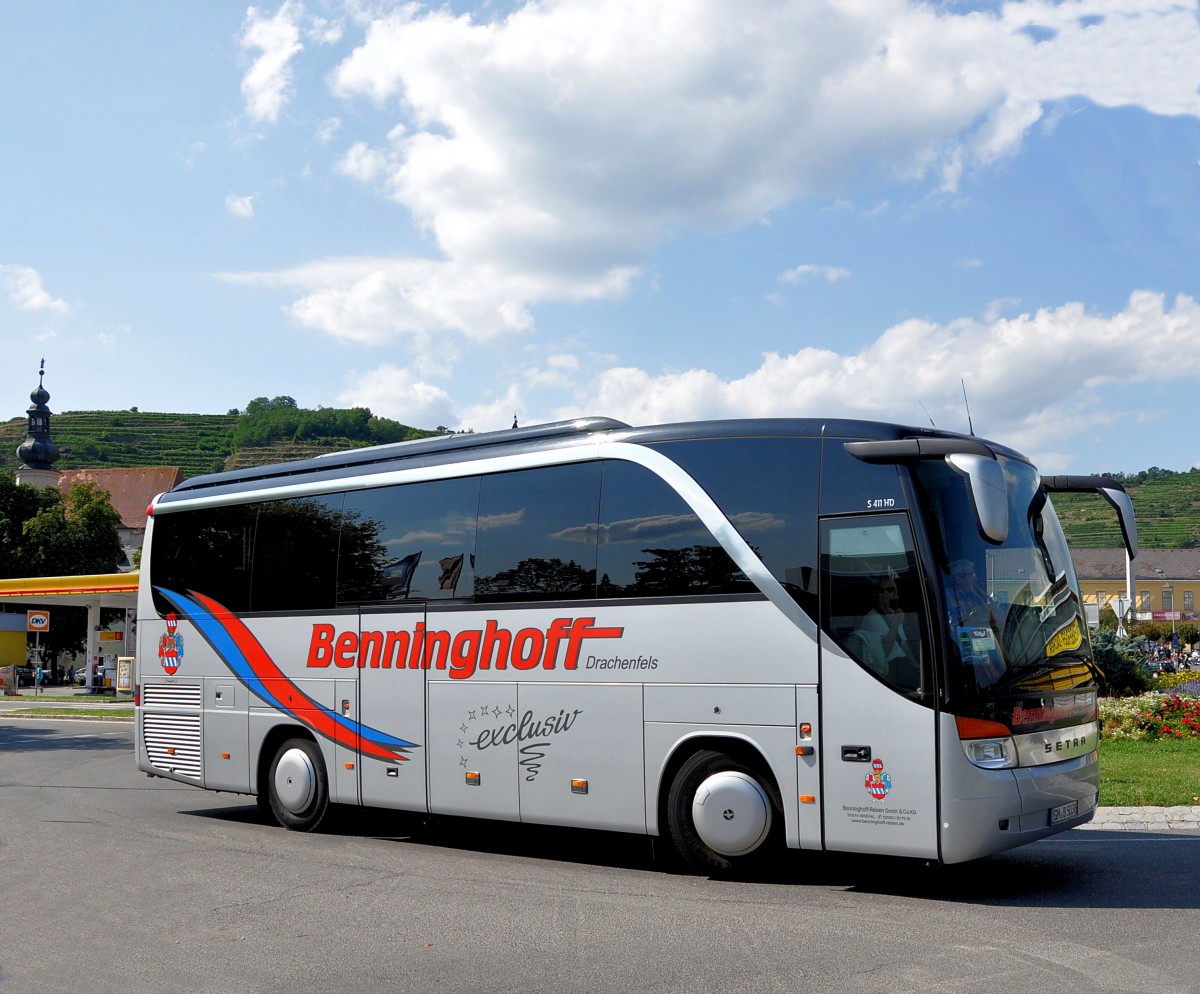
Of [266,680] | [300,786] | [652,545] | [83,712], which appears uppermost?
[652,545]

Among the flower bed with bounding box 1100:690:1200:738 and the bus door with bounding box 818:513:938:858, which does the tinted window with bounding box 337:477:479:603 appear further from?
the flower bed with bounding box 1100:690:1200:738

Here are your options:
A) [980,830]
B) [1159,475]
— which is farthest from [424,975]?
[1159,475]

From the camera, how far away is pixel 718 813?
945cm

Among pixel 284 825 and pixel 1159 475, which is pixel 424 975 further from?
pixel 1159 475

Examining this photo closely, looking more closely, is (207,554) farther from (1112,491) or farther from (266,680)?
(1112,491)

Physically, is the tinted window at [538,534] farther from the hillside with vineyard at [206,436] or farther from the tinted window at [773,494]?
the hillside with vineyard at [206,436]

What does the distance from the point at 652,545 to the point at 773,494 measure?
1125 millimetres

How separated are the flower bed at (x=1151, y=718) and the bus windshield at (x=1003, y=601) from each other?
10.6m

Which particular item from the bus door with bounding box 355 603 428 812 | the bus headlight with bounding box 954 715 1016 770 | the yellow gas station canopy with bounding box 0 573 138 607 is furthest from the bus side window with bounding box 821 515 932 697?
the yellow gas station canopy with bounding box 0 573 138 607

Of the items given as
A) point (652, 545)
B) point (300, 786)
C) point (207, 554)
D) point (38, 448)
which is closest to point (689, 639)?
point (652, 545)

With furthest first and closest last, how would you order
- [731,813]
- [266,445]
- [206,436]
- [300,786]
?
[206,436], [266,445], [300,786], [731,813]

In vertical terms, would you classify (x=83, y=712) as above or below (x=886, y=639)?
below

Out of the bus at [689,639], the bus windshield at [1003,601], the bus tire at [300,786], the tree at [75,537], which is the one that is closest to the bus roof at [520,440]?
the bus at [689,639]

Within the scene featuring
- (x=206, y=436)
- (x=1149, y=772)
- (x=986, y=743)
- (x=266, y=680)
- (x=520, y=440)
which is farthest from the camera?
(x=206, y=436)
